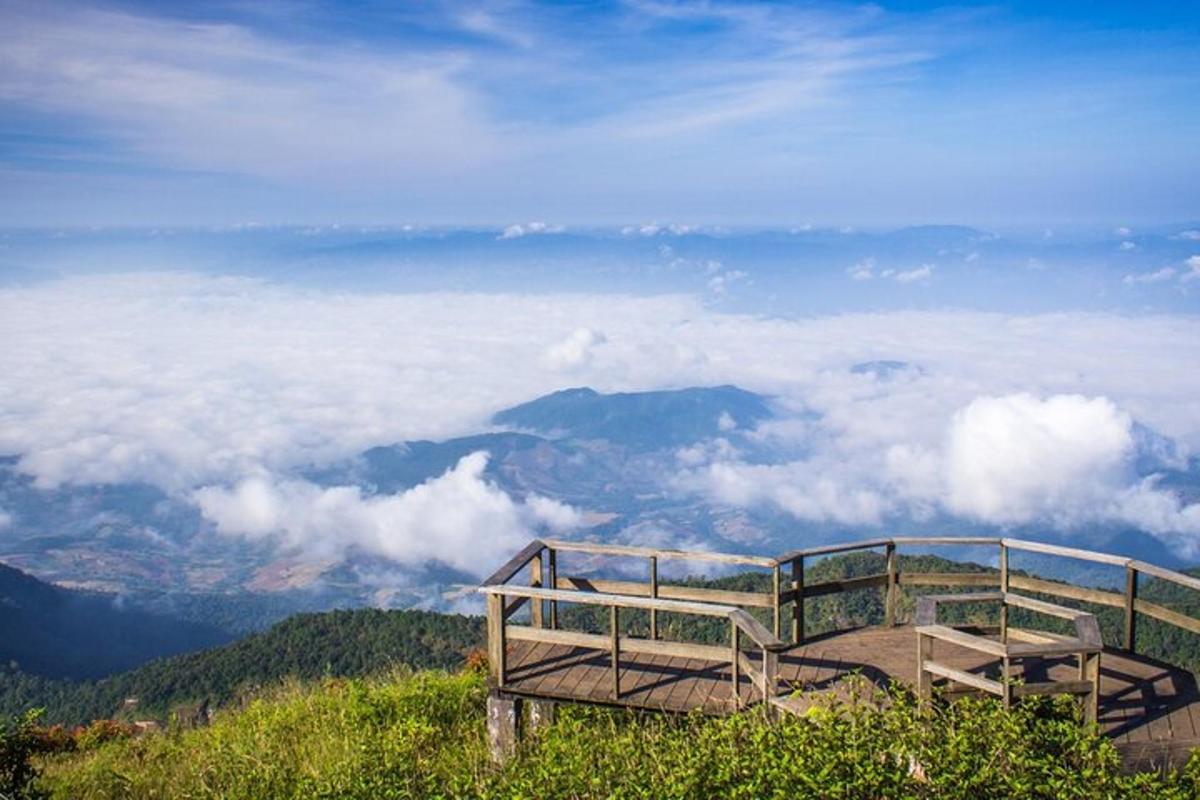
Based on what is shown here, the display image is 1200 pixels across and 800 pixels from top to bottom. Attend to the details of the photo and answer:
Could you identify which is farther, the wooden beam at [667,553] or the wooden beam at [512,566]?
the wooden beam at [667,553]

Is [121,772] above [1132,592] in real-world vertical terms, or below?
below

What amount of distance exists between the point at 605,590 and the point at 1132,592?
6.18 metres

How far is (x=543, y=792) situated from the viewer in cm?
726

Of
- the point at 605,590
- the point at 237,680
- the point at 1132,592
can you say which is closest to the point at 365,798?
the point at 605,590

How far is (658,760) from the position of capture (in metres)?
7.76

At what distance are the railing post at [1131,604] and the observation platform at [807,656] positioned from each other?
1.0 inches

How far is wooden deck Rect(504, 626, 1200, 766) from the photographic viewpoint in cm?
978

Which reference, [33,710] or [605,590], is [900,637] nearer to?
[605,590]

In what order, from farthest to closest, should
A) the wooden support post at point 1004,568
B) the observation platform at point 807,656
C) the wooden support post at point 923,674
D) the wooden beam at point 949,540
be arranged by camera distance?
the wooden beam at point 949,540
the wooden support post at point 1004,568
the observation platform at point 807,656
the wooden support post at point 923,674

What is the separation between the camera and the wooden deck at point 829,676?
9.78m

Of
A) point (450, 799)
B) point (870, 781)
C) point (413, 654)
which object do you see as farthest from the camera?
point (413, 654)

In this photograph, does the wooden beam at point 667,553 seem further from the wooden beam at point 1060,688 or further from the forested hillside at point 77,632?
the forested hillside at point 77,632

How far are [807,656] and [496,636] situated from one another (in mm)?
3624

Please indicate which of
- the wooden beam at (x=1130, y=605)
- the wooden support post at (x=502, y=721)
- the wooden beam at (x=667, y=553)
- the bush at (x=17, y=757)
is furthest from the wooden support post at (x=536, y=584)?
the wooden beam at (x=1130, y=605)
